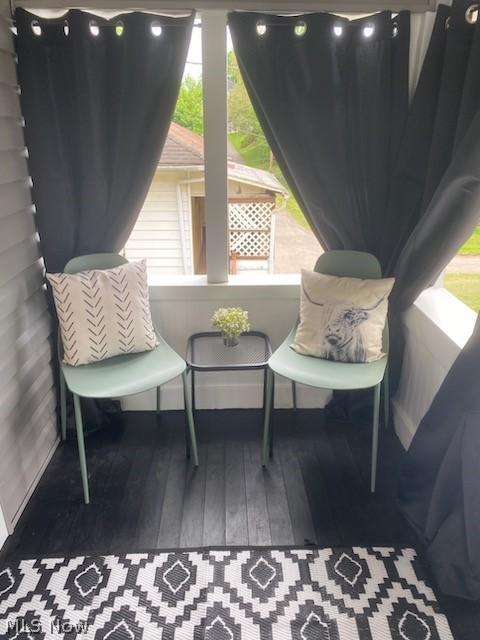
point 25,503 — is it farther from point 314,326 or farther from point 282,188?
point 282,188

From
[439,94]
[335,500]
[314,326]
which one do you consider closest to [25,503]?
[335,500]

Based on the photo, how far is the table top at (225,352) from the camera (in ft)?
6.68

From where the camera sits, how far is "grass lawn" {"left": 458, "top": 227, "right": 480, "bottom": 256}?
6.72 ft

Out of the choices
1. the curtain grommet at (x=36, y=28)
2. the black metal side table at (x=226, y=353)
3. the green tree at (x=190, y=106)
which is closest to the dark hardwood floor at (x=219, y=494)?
the black metal side table at (x=226, y=353)

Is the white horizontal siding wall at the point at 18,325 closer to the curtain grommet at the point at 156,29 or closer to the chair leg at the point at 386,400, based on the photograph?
the curtain grommet at the point at 156,29

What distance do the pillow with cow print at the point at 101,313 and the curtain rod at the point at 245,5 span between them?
107 centimetres

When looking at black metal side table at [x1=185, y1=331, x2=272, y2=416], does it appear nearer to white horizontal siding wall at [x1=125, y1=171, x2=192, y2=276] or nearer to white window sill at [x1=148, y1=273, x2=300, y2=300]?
white window sill at [x1=148, y1=273, x2=300, y2=300]

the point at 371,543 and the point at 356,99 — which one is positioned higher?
the point at 356,99

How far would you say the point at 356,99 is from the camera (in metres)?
2.13

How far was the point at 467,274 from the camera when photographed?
2.16m

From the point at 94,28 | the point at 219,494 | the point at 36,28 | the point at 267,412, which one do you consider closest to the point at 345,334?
the point at 267,412

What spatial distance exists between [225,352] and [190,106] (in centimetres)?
116

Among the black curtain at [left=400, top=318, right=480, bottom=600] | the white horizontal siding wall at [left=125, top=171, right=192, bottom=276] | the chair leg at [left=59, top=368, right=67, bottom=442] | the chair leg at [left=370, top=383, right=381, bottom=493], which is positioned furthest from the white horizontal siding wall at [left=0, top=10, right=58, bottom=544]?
the black curtain at [left=400, top=318, right=480, bottom=600]

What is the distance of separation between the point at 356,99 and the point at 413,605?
199cm
